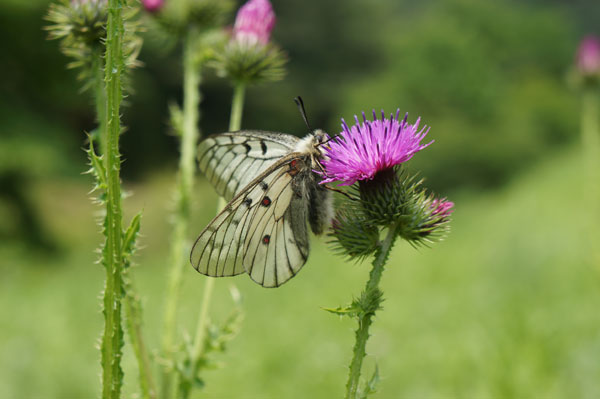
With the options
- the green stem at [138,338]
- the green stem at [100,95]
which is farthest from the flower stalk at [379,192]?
the green stem at [100,95]

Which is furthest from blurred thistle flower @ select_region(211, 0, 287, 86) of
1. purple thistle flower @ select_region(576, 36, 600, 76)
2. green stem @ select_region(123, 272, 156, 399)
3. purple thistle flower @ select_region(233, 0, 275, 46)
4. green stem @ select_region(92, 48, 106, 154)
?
purple thistle flower @ select_region(576, 36, 600, 76)

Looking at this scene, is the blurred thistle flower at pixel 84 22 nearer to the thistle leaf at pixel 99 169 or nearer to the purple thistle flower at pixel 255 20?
the thistle leaf at pixel 99 169

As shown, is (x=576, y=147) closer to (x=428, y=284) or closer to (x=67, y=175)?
(x=428, y=284)

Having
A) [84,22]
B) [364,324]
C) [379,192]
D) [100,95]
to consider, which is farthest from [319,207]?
[84,22]

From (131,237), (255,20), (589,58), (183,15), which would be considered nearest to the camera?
(131,237)

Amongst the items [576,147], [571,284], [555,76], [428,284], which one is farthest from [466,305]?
[555,76]

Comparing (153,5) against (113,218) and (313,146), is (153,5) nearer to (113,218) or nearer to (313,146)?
(313,146)
